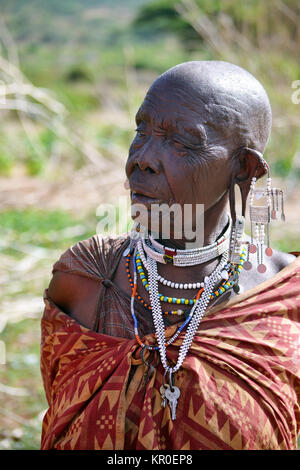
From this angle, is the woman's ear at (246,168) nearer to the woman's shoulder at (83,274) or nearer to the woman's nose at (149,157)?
the woman's nose at (149,157)

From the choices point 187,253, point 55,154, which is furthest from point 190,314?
point 55,154

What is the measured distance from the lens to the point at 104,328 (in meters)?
1.95

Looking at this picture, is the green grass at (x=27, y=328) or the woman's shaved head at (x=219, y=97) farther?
the green grass at (x=27, y=328)

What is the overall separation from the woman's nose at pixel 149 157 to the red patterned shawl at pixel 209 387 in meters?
0.50

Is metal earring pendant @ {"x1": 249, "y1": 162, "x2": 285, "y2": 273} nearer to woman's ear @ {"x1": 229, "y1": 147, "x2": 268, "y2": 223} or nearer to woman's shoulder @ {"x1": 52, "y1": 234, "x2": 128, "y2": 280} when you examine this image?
woman's ear @ {"x1": 229, "y1": 147, "x2": 268, "y2": 223}

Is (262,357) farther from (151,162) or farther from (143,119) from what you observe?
(143,119)

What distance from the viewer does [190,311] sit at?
6.13 feet

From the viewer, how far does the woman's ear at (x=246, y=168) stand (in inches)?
69.4

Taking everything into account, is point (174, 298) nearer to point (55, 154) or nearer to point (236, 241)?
point (236, 241)

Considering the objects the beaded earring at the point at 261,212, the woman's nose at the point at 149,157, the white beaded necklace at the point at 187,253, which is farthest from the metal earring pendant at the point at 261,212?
the woman's nose at the point at 149,157

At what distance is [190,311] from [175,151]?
0.51 metres

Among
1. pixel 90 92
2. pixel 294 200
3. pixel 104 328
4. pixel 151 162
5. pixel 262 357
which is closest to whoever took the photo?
pixel 151 162
